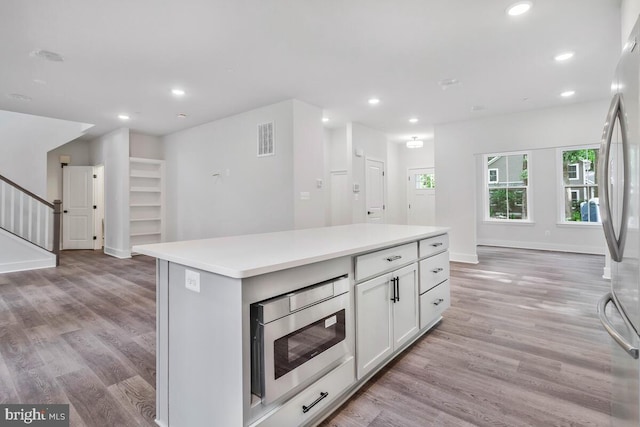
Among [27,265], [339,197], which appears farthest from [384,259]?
[27,265]

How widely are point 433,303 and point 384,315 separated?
870 mm

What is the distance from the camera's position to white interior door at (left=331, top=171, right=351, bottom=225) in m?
6.57

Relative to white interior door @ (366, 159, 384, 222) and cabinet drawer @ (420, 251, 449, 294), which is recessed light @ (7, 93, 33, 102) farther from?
cabinet drawer @ (420, 251, 449, 294)

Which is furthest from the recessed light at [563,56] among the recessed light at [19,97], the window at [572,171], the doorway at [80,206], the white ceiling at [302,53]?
the doorway at [80,206]

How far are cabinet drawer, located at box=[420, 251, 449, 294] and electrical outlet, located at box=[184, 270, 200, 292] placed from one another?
176 cm

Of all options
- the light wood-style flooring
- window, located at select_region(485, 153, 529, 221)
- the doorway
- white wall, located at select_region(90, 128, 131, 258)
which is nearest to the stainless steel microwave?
the light wood-style flooring

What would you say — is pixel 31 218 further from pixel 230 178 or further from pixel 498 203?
pixel 498 203

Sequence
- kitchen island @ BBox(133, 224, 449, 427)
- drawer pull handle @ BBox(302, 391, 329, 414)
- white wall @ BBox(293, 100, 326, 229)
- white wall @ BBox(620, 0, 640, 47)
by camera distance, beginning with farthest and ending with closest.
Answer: white wall @ BBox(293, 100, 326, 229) → white wall @ BBox(620, 0, 640, 47) → drawer pull handle @ BBox(302, 391, 329, 414) → kitchen island @ BBox(133, 224, 449, 427)

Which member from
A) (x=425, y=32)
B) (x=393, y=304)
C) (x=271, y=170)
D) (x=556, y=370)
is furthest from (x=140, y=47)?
(x=556, y=370)

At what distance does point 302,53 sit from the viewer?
3271mm

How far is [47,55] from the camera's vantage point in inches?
129

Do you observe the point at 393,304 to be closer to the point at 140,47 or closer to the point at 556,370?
the point at 556,370

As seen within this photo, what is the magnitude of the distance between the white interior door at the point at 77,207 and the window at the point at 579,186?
10866mm

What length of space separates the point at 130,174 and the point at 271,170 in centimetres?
380
